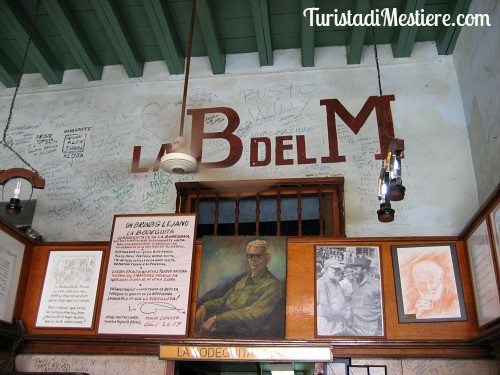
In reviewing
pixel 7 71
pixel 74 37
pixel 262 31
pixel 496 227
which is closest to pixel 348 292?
pixel 496 227

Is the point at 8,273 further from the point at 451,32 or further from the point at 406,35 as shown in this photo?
the point at 451,32

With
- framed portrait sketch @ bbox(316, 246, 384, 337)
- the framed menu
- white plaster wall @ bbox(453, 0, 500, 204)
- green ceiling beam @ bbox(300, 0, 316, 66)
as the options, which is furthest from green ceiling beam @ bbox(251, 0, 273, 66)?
framed portrait sketch @ bbox(316, 246, 384, 337)

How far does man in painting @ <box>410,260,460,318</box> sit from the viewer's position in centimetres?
395

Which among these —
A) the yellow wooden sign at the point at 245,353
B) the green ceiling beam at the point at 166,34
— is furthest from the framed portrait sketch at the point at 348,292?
the green ceiling beam at the point at 166,34

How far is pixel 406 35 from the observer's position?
570 centimetres

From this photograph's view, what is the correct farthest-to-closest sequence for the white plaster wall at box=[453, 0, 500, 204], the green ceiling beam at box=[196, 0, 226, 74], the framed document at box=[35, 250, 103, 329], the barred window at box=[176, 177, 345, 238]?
1. the green ceiling beam at box=[196, 0, 226, 74]
2. the barred window at box=[176, 177, 345, 238]
3. the white plaster wall at box=[453, 0, 500, 204]
4. the framed document at box=[35, 250, 103, 329]

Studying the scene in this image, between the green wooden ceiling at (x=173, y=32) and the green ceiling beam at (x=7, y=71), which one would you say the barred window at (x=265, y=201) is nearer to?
the green wooden ceiling at (x=173, y=32)

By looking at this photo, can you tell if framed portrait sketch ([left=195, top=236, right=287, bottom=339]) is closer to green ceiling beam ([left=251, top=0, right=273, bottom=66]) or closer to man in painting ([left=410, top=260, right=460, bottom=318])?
man in painting ([left=410, top=260, right=460, bottom=318])

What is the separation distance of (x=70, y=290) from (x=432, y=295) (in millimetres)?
2976

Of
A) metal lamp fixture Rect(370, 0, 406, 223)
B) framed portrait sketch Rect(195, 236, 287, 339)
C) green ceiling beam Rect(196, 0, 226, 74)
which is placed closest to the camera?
metal lamp fixture Rect(370, 0, 406, 223)

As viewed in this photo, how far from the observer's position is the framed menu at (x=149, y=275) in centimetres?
414

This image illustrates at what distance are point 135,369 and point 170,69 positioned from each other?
356cm

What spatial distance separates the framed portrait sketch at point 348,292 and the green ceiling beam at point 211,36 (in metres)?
2.79

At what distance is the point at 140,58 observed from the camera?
632 cm
